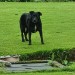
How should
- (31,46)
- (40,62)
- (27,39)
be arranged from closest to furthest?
1. (40,62)
2. (31,46)
3. (27,39)

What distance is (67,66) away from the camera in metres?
16.9

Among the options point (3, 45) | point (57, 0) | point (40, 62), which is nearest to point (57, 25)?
point (3, 45)

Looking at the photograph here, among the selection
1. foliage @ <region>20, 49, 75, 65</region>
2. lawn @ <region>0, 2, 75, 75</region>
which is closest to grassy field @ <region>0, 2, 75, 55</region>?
lawn @ <region>0, 2, 75, 75</region>

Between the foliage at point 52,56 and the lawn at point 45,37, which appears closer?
the foliage at point 52,56

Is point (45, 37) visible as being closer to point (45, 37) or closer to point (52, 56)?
point (45, 37)

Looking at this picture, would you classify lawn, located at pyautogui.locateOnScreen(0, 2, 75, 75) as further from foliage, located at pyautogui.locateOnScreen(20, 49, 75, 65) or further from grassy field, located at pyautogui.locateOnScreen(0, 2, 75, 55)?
foliage, located at pyautogui.locateOnScreen(20, 49, 75, 65)

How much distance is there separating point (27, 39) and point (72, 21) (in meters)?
12.0

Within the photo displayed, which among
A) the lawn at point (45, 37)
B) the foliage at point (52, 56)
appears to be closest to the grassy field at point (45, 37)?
the lawn at point (45, 37)

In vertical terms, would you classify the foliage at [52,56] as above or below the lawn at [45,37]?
above

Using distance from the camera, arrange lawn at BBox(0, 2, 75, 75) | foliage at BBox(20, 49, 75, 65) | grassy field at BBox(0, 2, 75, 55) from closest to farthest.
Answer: foliage at BBox(20, 49, 75, 65), lawn at BBox(0, 2, 75, 75), grassy field at BBox(0, 2, 75, 55)

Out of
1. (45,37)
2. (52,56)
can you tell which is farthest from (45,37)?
(52,56)

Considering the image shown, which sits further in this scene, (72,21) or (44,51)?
(72,21)

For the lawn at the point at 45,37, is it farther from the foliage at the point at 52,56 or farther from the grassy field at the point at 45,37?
the foliage at the point at 52,56

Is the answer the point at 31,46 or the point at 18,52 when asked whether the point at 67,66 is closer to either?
the point at 18,52
